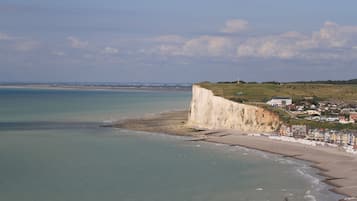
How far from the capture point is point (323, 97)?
76.7m

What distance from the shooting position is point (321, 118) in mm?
52000

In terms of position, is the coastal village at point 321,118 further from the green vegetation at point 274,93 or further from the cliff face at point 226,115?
the cliff face at point 226,115

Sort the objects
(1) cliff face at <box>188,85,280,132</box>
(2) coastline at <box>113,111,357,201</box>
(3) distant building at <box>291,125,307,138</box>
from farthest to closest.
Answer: (1) cliff face at <box>188,85,280,132</box> → (3) distant building at <box>291,125,307,138</box> → (2) coastline at <box>113,111,357,201</box>

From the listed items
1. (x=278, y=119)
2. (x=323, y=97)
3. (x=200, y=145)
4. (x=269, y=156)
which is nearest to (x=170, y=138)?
(x=200, y=145)

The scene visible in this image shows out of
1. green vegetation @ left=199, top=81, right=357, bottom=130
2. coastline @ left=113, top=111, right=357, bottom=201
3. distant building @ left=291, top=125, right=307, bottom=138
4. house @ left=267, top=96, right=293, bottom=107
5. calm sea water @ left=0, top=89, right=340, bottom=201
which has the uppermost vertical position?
green vegetation @ left=199, top=81, right=357, bottom=130

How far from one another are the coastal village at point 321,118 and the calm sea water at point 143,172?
7008 millimetres

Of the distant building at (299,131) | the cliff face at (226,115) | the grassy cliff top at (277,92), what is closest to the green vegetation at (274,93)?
the grassy cliff top at (277,92)

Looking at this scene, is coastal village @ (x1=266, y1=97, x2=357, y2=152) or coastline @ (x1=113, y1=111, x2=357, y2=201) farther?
coastal village @ (x1=266, y1=97, x2=357, y2=152)

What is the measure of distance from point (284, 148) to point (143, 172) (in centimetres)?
1449

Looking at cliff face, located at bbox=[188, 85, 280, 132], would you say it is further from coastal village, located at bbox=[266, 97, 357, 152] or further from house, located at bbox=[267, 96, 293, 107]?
house, located at bbox=[267, 96, 293, 107]

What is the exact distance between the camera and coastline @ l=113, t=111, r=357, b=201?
31234 millimetres

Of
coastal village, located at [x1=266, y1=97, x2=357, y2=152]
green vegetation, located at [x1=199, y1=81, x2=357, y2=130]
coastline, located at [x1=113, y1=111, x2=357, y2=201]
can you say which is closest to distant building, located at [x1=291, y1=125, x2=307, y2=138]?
coastal village, located at [x1=266, y1=97, x2=357, y2=152]

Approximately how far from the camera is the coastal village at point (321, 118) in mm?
44594

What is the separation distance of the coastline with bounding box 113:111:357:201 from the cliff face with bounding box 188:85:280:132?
165 cm
